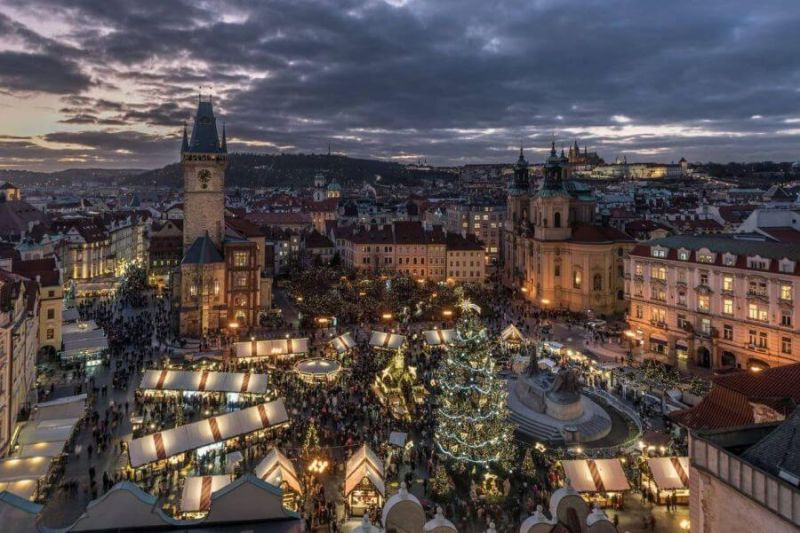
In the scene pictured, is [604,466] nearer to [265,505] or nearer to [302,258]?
[265,505]

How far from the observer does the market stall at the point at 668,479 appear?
25469 millimetres

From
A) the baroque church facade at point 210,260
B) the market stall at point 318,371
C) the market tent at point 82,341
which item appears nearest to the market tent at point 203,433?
the market stall at point 318,371

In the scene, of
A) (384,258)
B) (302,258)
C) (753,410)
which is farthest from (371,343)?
(302,258)

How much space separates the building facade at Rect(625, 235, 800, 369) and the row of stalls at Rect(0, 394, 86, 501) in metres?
43.2

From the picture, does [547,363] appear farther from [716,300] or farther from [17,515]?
[17,515]

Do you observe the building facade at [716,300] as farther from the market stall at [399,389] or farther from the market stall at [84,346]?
the market stall at [84,346]

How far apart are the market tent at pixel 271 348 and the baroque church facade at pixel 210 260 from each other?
42.2 ft

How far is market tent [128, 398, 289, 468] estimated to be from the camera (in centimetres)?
2783

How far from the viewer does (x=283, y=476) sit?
2445 cm

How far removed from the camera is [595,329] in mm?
58625

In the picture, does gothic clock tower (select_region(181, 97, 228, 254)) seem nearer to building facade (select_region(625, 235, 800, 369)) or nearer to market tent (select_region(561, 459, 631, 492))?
building facade (select_region(625, 235, 800, 369))

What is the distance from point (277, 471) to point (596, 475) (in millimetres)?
13314

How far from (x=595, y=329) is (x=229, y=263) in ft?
122

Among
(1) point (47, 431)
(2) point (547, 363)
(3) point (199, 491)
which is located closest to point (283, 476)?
(3) point (199, 491)
